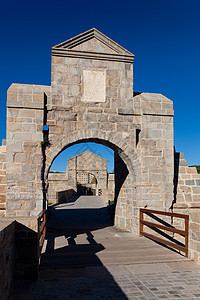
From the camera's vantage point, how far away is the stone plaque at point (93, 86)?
754 centimetres

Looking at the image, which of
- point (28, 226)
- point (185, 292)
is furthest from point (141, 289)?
point (28, 226)

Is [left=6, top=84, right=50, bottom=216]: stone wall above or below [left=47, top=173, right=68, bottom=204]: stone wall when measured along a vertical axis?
above

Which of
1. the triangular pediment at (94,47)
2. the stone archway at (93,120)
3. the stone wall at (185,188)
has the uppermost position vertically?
the triangular pediment at (94,47)

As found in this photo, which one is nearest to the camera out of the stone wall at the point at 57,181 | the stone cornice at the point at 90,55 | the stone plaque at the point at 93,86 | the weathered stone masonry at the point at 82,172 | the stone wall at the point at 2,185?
the stone wall at the point at 2,185

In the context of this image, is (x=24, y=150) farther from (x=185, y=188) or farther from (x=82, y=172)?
(x=82, y=172)

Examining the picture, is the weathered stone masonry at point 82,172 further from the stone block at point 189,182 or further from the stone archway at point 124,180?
the stone block at point 189,182

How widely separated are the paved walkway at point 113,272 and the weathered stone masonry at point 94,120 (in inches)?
69.4

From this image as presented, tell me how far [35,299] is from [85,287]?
2.38 ft

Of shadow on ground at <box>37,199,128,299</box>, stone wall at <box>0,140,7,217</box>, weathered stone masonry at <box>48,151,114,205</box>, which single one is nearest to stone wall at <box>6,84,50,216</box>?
stone wall at <box>0,140,7,217</box>

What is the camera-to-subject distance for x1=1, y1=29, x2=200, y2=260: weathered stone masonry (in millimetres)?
6934

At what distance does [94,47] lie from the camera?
768 centimetres

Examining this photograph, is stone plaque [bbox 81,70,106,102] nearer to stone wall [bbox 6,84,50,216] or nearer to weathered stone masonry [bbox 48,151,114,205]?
stone wall [bbox 6,84,50,216]

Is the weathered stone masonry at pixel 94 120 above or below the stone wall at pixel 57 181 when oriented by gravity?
above

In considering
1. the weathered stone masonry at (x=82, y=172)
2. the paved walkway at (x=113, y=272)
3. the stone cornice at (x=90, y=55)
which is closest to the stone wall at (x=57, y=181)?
the weathered stone masonry at (x=82, y=172)
